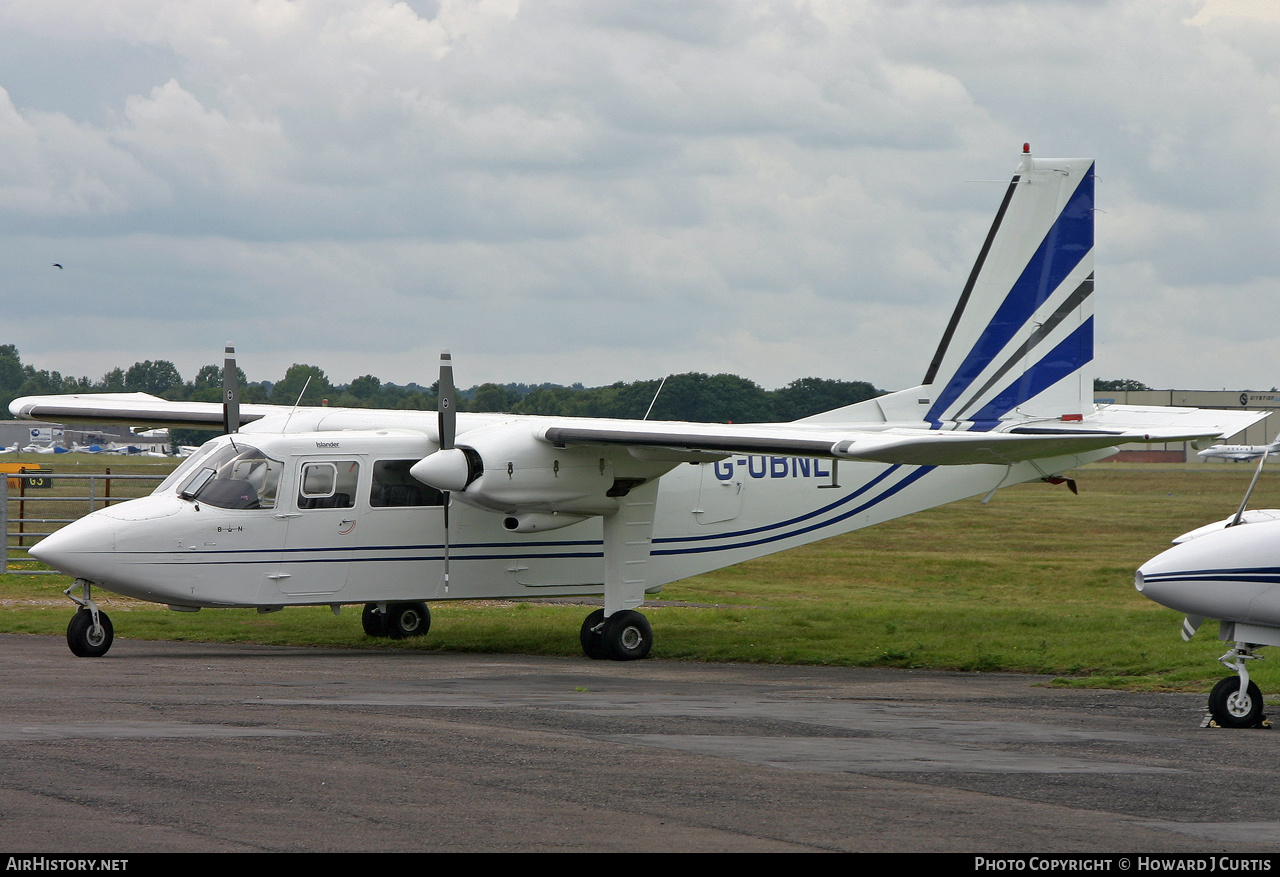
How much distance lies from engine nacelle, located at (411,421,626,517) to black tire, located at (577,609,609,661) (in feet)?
4.36

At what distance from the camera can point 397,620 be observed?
765 inches

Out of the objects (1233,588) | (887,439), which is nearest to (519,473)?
(887,439)

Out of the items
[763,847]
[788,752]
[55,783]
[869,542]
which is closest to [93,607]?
[55,783]

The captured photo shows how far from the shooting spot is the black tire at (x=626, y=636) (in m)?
17.5

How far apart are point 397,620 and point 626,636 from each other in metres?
3.62

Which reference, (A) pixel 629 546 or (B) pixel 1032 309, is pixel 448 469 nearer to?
(A) pixel 629 546

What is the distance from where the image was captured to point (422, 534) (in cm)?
1752

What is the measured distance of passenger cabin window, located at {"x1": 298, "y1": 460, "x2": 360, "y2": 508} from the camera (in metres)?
16.8

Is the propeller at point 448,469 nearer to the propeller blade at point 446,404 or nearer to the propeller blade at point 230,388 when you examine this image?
the propeller blade at point 446,404

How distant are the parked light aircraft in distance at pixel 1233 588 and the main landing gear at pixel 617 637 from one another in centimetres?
790

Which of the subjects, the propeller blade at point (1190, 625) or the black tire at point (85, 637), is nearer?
the propeller blade at point (1190, 625)

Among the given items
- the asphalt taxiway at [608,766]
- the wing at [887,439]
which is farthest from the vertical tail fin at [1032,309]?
the asphalt taxiway at [608,766]

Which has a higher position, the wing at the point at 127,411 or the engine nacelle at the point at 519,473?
the wing at the point at 127,411
